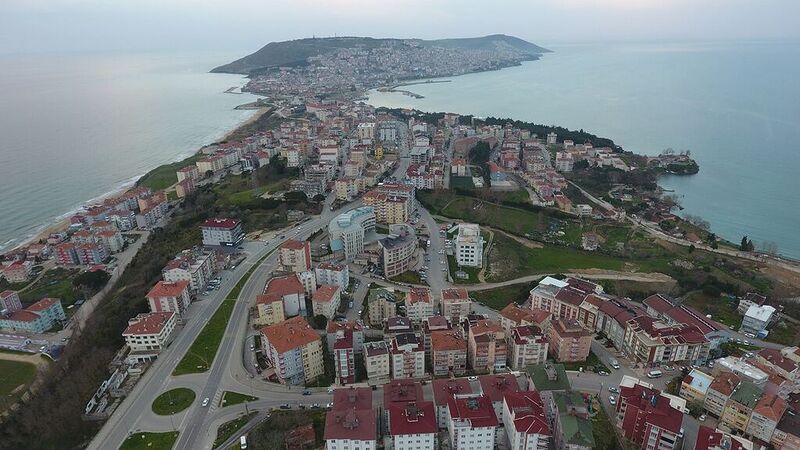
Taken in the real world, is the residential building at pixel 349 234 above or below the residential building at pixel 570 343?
above

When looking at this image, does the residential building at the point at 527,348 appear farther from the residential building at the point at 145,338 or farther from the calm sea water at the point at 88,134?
the calm sea water at the point at 88,134

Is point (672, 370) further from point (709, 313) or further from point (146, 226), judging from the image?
point (146, 226)

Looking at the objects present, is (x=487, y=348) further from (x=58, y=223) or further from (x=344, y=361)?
(x=58, y=223)

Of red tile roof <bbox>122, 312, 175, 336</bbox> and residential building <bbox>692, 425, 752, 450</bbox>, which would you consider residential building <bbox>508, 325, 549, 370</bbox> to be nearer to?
residential building <bbox>692, 425, 752, 450</bbox>

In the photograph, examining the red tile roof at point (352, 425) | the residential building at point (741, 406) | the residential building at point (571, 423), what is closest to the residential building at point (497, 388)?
the residential building at point (571, 423)

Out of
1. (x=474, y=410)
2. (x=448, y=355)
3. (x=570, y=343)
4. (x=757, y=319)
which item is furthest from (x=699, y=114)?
(x=474, y=410)

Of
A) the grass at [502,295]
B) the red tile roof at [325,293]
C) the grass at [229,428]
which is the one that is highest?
the red tile roof at [325,293]
